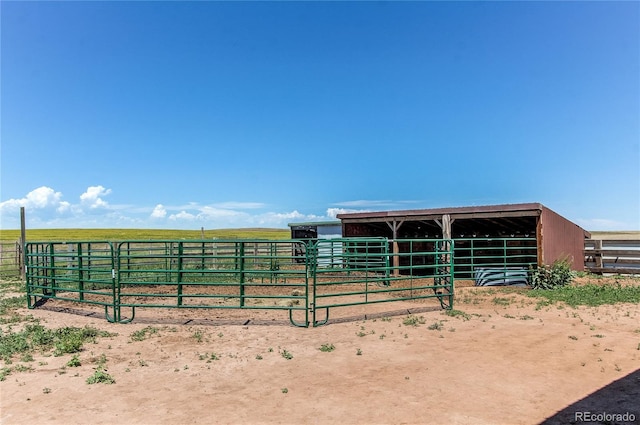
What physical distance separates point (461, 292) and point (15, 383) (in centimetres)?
954

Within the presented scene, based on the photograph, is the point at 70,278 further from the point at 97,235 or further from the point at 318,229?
the point at 97,235

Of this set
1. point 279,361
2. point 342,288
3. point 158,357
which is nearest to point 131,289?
point 342,288

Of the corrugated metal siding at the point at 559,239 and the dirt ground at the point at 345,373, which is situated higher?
the corrugated metal siding at the point at 559,239

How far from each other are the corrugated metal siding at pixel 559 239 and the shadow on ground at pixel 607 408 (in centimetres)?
822

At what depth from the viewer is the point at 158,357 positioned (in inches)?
211

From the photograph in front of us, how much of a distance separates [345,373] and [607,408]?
2.55 meters

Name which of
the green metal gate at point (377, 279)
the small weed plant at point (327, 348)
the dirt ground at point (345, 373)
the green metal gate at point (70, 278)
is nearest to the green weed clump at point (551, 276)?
the green metal gate at point (377, 279)

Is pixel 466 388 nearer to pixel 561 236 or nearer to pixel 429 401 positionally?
pixel 429 401

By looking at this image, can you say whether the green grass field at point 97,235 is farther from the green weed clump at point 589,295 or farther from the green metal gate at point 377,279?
the green weed clump at point 589,295

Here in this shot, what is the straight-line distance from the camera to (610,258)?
48.8 feet

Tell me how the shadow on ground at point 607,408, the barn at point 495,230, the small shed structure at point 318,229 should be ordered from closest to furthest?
the shadow on ground at point 607,408
the barn at point 495,230
the small shed structure at point 318,229

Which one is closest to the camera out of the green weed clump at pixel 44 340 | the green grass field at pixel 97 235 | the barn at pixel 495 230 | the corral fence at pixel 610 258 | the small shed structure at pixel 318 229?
the green weed clump at pixel 44 340

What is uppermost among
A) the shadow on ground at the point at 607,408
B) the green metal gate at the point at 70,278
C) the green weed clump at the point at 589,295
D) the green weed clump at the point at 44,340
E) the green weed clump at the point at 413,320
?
the green metal gate at the point at 70,278

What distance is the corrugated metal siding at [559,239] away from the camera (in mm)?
11875
